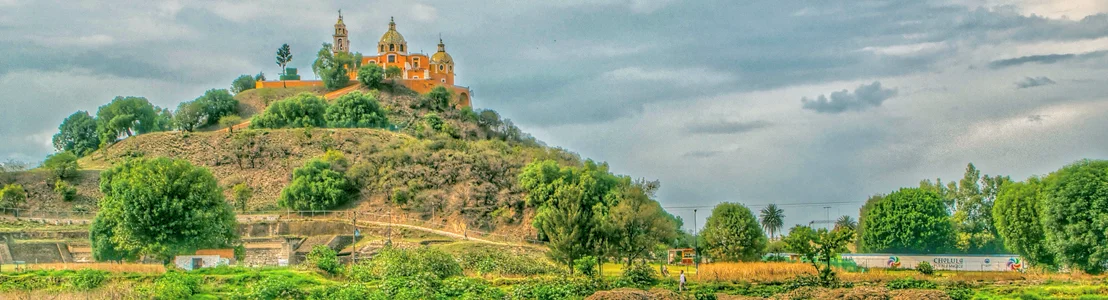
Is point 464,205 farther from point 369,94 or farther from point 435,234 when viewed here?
point 369,94

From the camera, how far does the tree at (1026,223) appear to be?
185 feet

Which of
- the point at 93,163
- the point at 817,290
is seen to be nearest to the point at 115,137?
the point at 93,163

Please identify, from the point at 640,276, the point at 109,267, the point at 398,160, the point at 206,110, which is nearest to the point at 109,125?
the point at 206,110

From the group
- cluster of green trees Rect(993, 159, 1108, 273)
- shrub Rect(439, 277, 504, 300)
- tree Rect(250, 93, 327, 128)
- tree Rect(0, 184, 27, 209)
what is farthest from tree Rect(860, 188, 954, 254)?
tree Rect(0, 184, 27, 209)

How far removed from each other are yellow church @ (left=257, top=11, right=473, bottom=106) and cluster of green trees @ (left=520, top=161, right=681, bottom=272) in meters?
35.9

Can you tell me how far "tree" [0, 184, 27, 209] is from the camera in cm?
7069

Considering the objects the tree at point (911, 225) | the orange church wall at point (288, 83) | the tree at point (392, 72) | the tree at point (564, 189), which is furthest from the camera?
the orange church wall at point (288, 83)

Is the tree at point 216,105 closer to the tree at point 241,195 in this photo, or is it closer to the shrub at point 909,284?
the tree at point 241,195


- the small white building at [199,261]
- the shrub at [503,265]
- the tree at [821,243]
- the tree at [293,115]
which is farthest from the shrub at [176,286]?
the tree at [293,115]

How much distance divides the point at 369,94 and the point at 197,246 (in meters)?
42.7

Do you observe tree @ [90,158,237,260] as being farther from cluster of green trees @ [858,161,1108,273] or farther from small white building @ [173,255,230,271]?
cluster of green trees @ [858,161,1108,273]

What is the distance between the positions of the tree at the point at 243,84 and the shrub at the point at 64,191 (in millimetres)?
34126

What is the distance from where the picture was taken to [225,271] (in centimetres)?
4322

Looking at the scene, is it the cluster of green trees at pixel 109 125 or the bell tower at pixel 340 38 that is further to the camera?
the bell tower at pixel 340 38
